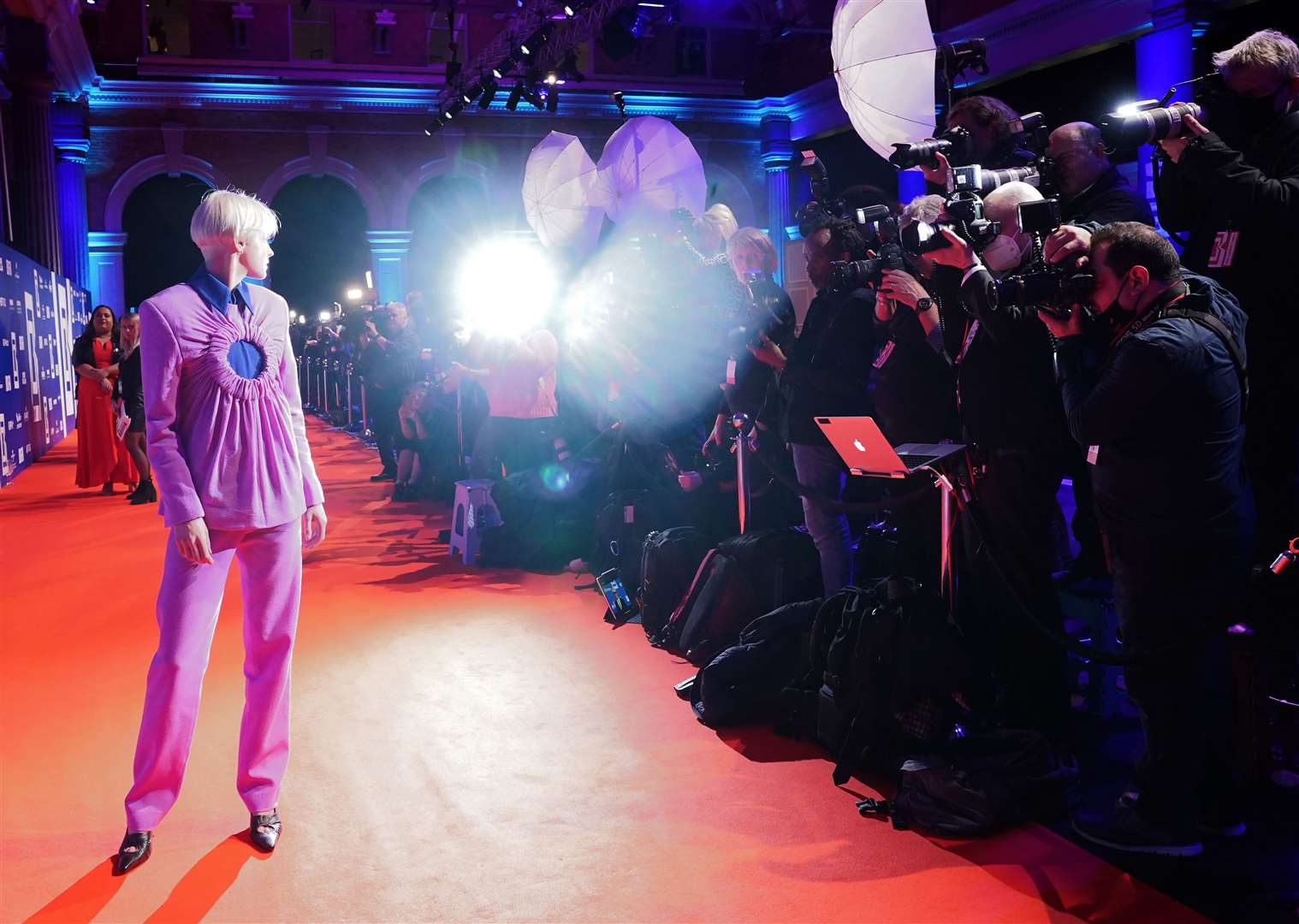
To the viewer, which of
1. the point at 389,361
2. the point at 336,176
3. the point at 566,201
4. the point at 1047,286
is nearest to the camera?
the point at 1047,286

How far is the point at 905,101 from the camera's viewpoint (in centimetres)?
447

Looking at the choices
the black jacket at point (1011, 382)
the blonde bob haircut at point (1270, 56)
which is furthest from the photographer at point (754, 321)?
the blonde bob haircut at point (1270, 56)

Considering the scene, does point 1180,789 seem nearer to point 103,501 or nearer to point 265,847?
point 265,847

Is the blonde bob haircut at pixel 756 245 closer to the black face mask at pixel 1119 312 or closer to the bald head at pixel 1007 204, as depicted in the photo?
the bald head at pixel 1007 204

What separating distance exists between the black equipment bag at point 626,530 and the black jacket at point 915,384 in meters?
1.80

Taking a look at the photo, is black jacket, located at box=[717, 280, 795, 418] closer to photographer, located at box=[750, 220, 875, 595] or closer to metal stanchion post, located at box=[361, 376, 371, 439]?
photographer, located at box=[750, 220, 875, 595]

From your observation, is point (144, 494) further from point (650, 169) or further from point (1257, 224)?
point (1257, 224)

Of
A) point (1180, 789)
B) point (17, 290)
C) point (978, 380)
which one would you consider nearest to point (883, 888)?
point (1180, 789)

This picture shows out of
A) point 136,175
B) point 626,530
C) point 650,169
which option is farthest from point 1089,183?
point 136,175

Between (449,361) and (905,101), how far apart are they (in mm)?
5485

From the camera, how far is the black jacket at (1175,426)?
2.42 m

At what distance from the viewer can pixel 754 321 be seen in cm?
420

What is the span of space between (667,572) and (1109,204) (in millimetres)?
2301

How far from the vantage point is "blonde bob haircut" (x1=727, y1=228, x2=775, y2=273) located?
4.35 metres
